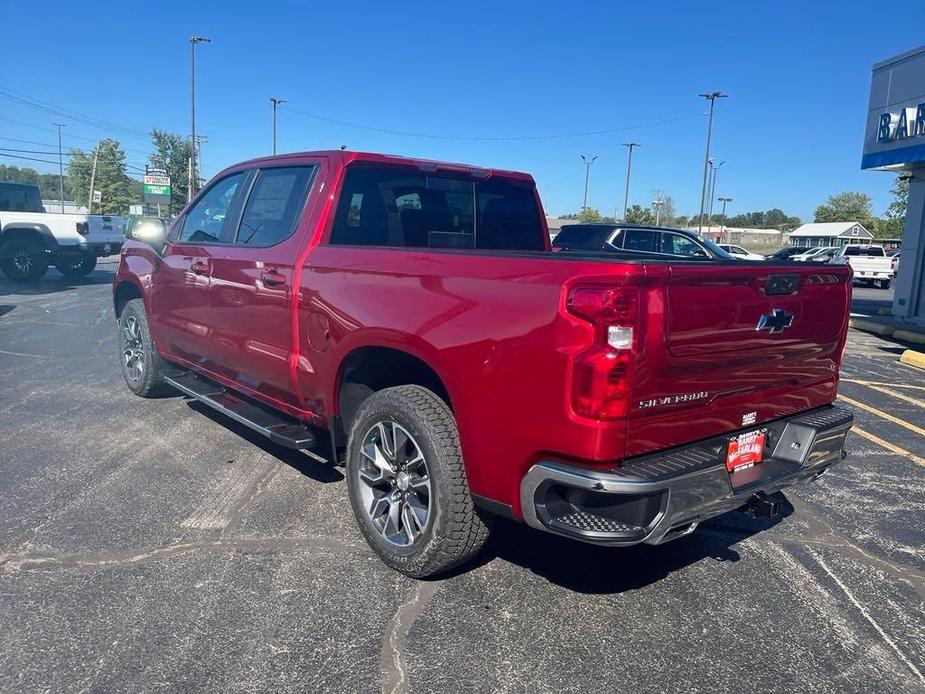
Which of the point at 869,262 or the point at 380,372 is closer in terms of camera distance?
the point at 380,372

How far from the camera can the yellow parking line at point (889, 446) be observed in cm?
553

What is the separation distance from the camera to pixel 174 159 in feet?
179

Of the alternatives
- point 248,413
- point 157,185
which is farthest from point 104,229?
point 157,185

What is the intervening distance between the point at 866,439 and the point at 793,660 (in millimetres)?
3812

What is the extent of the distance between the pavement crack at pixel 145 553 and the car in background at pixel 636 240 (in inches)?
441

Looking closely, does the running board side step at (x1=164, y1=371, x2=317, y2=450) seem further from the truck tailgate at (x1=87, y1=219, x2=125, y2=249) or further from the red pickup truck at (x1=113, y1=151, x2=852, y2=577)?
the truck tailgate at (x1=87, y1=219, x2=125, y2=249)

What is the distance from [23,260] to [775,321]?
16.8 m

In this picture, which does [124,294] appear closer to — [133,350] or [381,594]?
[133,350]

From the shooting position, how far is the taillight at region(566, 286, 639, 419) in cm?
254

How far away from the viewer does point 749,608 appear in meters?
3.26

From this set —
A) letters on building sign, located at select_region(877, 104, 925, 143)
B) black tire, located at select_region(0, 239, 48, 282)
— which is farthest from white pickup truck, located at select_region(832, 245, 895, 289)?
black tire, located at select_region(0, 239, 48, 282)

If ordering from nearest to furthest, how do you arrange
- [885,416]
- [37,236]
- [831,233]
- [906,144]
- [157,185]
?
[885,416] < [906,144] < [37,236] < [157,185] < [831,233]

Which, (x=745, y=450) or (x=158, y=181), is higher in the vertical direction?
(x=158, y=181)

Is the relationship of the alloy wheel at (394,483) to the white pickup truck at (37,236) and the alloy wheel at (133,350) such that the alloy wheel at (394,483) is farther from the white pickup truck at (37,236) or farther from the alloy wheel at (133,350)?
the white pickup truck at (37,236)
